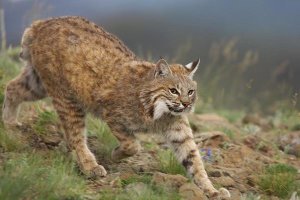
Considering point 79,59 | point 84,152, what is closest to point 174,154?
point 84,152

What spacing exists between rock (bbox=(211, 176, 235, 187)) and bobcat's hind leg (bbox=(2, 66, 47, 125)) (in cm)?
211

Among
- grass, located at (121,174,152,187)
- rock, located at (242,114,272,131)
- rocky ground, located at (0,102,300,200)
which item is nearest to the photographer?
rocky ground, located at (0,102,300,200)

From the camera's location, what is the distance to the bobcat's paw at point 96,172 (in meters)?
6.94

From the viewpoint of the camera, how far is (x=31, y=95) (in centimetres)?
810

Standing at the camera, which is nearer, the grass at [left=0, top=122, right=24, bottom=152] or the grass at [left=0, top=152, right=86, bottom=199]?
the grass at [left=0, top=152, right=86, bottom=199]

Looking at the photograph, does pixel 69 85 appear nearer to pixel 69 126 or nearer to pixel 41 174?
pixel 69 126

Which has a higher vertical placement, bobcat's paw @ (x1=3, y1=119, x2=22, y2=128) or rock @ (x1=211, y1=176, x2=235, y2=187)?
bobcat's paw @ (x1=3, y1=119, x2=22, y2=128)

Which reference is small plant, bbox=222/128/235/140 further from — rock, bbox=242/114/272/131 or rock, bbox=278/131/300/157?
rock, bbox=242/114/272/131

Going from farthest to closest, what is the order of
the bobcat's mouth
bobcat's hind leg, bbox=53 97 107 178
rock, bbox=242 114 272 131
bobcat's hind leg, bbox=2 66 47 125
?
1. rock, bbox=242 114 272 131
2. bobcat's hind leg, bbox=2 66 47 125
3. bobcat's hind leg, bbox=53 97 107 178
4. the bobcat's mouth

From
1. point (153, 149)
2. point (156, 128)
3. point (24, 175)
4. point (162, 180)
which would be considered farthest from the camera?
point (153, 149)

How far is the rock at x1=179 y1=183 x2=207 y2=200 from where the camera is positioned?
252 inches

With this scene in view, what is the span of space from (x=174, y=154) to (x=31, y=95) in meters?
1.82

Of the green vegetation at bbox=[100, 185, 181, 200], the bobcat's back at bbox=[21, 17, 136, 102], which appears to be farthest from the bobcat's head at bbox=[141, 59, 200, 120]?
the green vegetation at bbox=[100, 185, 181, 200]

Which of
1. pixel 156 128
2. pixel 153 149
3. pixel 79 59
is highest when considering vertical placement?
pixel 79 59
